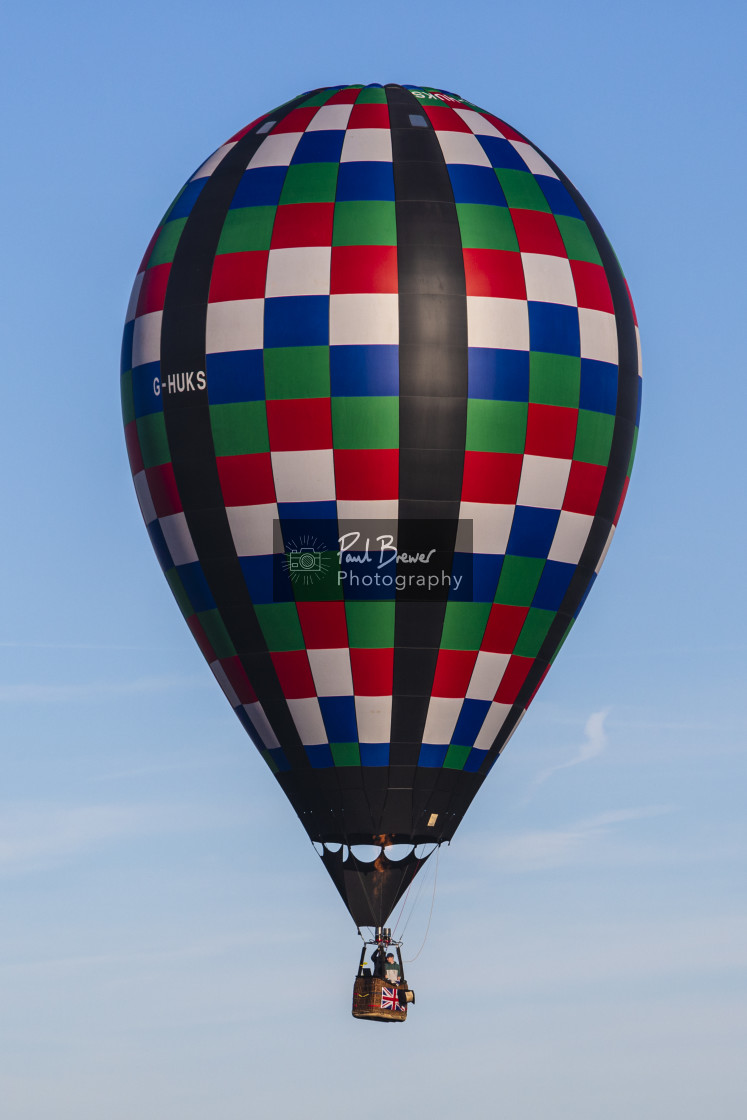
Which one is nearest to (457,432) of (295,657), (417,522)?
(417,522)

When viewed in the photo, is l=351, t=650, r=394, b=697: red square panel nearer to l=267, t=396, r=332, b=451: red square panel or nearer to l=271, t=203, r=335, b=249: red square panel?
l=267, t=396, r=332, b=451: red square panel

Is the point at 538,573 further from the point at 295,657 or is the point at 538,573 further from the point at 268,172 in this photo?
the point at 268,172

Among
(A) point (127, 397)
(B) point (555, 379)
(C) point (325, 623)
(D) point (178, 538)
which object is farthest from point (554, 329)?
(A) point (127, 397)

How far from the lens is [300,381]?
109 feet

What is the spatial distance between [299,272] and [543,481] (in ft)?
12.4

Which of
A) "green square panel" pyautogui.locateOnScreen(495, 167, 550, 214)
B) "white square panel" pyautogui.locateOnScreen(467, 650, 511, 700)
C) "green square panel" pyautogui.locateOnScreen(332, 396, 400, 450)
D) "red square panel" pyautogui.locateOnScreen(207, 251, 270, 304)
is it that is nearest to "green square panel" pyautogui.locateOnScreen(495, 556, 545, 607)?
"white square panel" pyautogui.locateOnScreen(467, 650, 511, 700)

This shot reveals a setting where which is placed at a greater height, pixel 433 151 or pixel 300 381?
pixel 433 151

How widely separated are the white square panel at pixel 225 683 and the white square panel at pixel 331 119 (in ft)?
21.5

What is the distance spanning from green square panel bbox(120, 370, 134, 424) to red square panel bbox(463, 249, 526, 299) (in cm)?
452

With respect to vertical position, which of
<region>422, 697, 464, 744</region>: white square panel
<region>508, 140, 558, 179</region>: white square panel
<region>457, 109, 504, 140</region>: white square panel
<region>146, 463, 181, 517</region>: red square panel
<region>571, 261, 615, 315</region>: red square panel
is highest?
<region>457, 109, 504, 140</region>: white square panel

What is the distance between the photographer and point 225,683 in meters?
35.2

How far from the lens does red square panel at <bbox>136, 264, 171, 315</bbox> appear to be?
34844 millimetres

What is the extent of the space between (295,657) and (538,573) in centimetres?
306

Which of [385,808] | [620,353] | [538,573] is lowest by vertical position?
[385,808]
